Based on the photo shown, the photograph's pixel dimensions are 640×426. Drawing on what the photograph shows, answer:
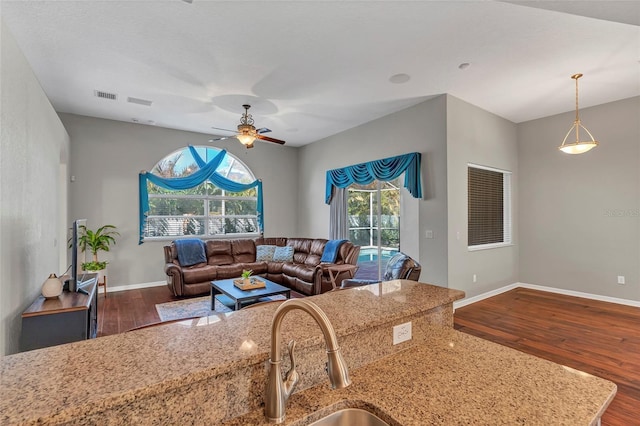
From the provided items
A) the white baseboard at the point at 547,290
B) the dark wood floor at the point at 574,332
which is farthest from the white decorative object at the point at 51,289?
the white baseboard at the point at 547,290

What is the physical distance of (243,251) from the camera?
628 cm

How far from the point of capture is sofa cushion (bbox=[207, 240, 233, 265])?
19.5 ft

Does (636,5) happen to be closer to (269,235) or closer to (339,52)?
(339,52)

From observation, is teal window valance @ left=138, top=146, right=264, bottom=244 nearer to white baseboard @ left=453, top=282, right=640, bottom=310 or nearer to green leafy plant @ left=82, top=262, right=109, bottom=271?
green leafy plant @ left=82, top=262, right=109, bottom=271

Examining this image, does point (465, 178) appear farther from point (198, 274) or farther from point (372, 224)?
point (198, 274)

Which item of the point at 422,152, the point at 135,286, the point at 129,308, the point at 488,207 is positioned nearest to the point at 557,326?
the point at 488,207

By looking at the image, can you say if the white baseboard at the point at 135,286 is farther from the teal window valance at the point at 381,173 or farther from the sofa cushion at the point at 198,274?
the teal window valance at the point at 381,173

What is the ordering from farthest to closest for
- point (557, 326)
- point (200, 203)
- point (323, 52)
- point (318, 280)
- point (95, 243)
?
point (200, 203) → point (95, 243) → point (318, 280) → point (557, 326) → point (323, 52)

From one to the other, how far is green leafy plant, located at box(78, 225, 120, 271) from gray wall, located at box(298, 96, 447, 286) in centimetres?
451

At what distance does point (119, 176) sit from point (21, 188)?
10.4 feet

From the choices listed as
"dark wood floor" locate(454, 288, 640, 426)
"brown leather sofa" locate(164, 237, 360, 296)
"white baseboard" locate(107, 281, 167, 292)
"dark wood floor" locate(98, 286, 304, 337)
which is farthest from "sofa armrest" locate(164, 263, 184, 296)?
"dark wood floor" locate(454, 288, 640, 426)

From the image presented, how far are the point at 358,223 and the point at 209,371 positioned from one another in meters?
6.26

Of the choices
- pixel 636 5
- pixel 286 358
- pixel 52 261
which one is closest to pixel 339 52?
pixel 636 5

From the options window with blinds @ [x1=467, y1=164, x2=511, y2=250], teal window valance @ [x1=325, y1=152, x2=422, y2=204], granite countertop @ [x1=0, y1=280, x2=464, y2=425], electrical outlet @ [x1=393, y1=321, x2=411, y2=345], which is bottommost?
electrical outlet @ [x1=393, y1=321, x2=411, y2=345]
